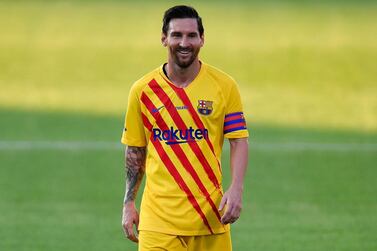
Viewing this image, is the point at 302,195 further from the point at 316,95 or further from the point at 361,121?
the point at 316,95

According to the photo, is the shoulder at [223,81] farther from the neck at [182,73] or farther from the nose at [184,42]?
the nose at [184,42]

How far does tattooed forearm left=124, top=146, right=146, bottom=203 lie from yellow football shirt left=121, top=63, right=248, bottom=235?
22cm

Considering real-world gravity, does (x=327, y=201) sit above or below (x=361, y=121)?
below

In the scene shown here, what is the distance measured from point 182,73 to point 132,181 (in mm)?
880

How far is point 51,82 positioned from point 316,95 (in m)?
6.03

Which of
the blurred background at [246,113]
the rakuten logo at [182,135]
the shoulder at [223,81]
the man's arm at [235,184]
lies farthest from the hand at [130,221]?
the blurred background at [246,113]

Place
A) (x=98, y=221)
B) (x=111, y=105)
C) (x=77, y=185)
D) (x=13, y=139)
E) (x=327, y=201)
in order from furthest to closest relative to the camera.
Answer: (x=111, y=105) < (x=13, y=139) < (x=77, y=185) < (x=327, y=201) < (x=98, y=221)

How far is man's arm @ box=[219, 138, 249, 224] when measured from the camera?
7.86m

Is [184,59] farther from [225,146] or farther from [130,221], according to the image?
[225,146]

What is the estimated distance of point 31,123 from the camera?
2225 centimetres

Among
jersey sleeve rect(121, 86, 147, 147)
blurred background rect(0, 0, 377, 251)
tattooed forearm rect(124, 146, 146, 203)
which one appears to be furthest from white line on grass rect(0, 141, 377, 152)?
jersey sleeve rect(121, 86, 147, 147)

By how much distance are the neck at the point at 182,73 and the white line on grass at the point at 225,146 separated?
441 inches

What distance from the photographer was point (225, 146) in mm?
19719

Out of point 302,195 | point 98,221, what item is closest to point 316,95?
point 302,195
